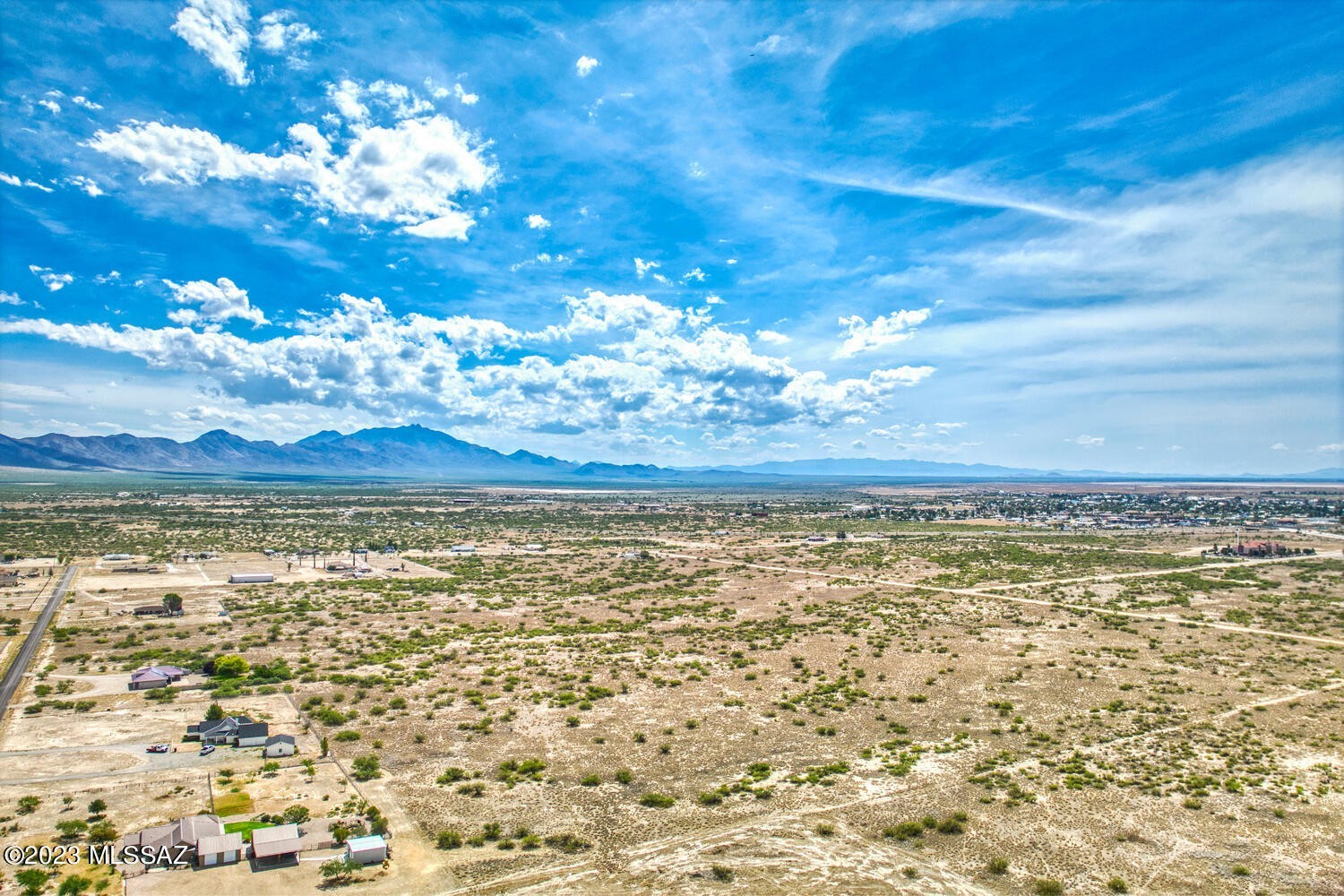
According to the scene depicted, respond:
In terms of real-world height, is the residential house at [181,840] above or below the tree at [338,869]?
above

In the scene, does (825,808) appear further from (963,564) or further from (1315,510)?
(1315,510)

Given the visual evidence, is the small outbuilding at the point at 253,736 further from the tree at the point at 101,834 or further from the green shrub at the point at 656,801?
the green shrub at the point at 656,801

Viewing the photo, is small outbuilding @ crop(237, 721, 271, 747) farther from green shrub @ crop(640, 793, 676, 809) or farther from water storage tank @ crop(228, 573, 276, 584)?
water storage tank @ crop(228, 573, 276, 584)

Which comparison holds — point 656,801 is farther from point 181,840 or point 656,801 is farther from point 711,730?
point 181,840

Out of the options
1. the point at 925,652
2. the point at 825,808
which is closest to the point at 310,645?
the point at 825,808

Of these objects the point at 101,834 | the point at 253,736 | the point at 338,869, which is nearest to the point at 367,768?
the point at 253,736

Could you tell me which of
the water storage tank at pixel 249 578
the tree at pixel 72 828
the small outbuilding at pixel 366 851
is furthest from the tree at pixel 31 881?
the water storage tank at pixel 249 578

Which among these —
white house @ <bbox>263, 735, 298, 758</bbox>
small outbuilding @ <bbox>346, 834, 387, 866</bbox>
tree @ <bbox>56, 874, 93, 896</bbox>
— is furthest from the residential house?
white house @ <bbox>263, 735, 298, 758</bbox>
